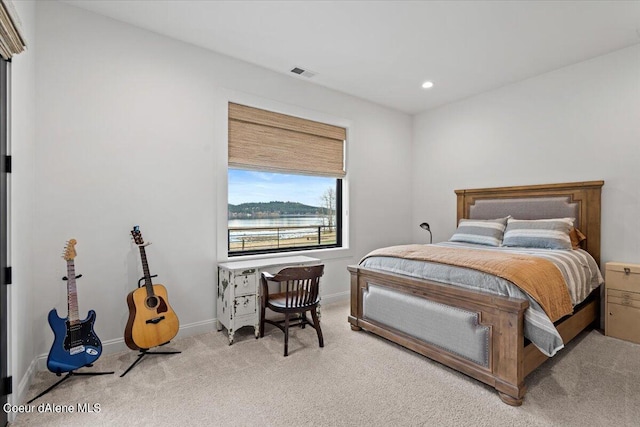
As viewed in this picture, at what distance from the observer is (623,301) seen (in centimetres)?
300

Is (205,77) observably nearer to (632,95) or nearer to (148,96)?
(148,96)

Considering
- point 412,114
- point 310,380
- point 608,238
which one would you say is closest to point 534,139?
point 608,238

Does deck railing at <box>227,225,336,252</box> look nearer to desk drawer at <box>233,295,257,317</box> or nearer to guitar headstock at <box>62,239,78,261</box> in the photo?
desk drawer at <box>233,295,257,317</box>

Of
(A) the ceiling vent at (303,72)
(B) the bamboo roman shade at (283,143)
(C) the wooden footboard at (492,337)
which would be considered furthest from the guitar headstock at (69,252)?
(A) the ceiling vent at (303,72)

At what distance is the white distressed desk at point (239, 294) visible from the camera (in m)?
2.89

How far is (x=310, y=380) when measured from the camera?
225 cm

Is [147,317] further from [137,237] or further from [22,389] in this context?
[22,389]

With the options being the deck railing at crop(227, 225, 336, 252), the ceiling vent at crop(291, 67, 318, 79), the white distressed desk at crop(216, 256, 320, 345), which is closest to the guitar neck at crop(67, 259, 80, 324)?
the white distressed desk at crop(216, 256, 320, 345)

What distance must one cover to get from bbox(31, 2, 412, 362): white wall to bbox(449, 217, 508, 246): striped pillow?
9.19 feet

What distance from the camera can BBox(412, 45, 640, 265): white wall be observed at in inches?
127

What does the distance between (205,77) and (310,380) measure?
2.93 m

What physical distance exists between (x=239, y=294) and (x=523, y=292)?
2.27 m

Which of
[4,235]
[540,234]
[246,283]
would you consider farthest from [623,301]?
[4,235]

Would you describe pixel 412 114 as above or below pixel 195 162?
above
